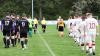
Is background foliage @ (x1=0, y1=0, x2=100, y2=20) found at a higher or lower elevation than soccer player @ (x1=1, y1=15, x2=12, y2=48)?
higher

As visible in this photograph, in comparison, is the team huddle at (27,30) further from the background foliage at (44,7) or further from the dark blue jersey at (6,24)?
the background foliage at (44,7)

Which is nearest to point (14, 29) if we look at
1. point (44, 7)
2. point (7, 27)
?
point (7, 27)

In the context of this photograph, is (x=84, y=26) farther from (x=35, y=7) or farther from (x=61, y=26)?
(x=35, y=7)

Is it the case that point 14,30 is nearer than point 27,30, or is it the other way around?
point 27,30

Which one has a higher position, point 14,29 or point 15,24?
point 15,24

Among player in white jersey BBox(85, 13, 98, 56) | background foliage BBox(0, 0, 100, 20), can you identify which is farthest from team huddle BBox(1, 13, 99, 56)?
background foliage BBox(0, 0, 100, 20)

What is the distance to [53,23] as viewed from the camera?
255 ft

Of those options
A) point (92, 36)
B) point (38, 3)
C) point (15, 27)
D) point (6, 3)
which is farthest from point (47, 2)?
point (92, 36)

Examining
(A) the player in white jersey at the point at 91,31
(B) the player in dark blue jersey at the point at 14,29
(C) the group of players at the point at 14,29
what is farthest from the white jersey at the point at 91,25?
(B) the player in dark blue jersey at the point at 14,29

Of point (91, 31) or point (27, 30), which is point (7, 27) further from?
point (91, 31)

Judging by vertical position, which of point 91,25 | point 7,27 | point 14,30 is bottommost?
point 14,30

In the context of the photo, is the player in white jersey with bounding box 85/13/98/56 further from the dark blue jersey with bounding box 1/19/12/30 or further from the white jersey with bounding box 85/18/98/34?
the dark blue jersey with bounding box 1/19/12/30

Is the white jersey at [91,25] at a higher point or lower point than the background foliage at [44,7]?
lower

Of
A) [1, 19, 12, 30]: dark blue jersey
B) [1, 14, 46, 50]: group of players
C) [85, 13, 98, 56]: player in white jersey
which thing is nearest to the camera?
[85, 13, 98, 56]: player in white jersey
